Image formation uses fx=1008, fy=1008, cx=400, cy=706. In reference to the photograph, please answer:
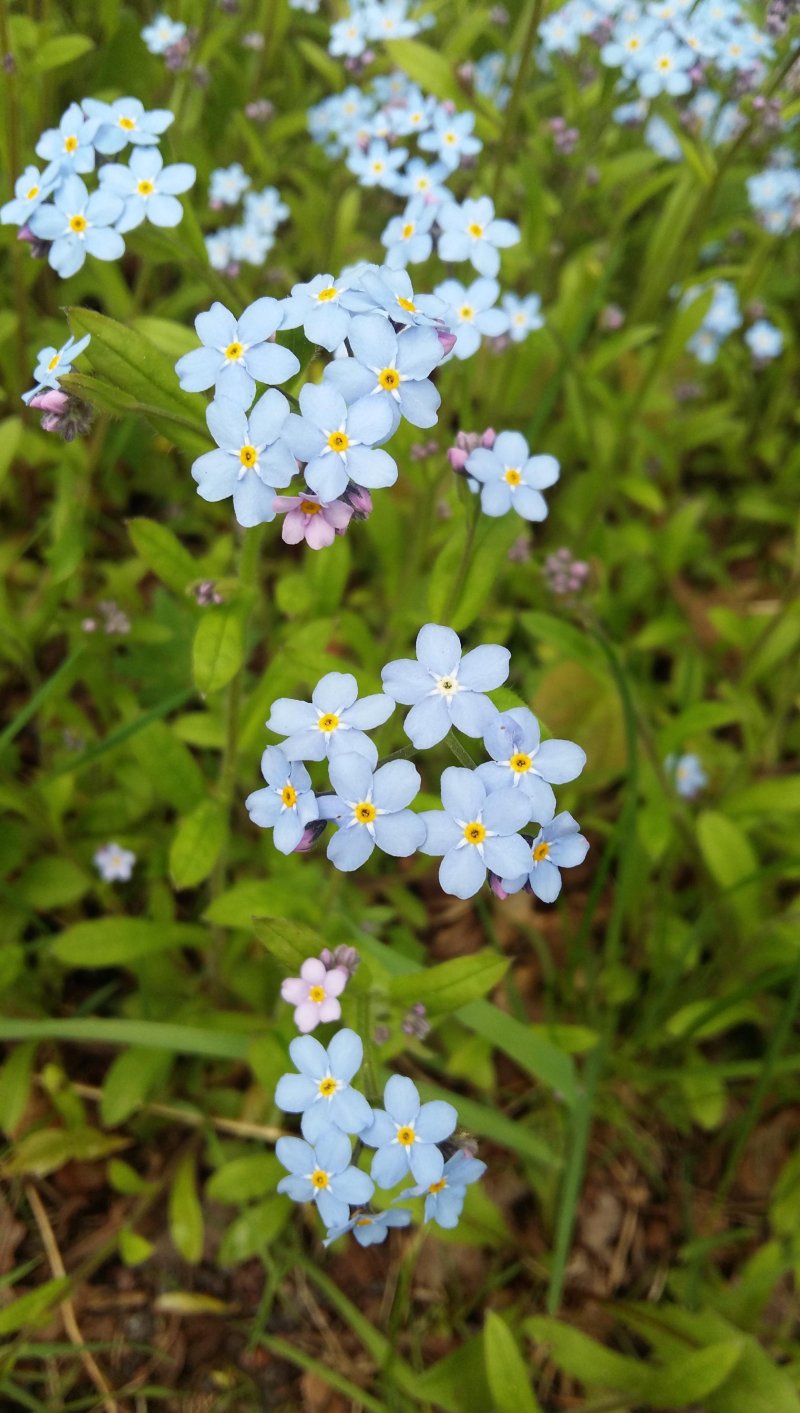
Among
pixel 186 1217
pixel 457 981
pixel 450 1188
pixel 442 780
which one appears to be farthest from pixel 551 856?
pixel 186 1217

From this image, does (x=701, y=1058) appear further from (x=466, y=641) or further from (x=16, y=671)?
(x=16, y=671)

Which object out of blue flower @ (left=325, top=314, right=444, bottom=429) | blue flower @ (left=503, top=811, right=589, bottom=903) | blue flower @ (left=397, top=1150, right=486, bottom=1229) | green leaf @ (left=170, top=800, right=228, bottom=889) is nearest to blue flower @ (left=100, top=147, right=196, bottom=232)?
blue flower @ (left=325, top=314, right=444, bottom=429)

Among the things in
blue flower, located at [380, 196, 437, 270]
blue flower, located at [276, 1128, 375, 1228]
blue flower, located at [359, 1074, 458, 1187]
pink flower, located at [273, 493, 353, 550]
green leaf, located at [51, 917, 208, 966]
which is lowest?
green leaf, located at [51, 917, 208, 966]

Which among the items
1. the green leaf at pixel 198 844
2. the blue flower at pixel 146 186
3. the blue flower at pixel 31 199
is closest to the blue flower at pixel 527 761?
the green leaf at pixel 198 844

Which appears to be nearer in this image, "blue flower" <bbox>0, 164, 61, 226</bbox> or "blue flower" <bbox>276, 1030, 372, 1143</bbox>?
"blue flower" <bbox>276, 1030, 372, 1143</bbox>

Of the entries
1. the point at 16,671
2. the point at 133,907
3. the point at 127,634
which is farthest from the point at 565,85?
the point at 133,907

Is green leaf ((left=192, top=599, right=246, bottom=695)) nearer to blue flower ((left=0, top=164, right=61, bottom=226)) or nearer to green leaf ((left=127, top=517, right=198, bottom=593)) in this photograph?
green leaf ((left=127, top=517, right=198, bottom=593))

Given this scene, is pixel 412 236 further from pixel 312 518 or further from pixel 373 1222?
pixel 373 1222
